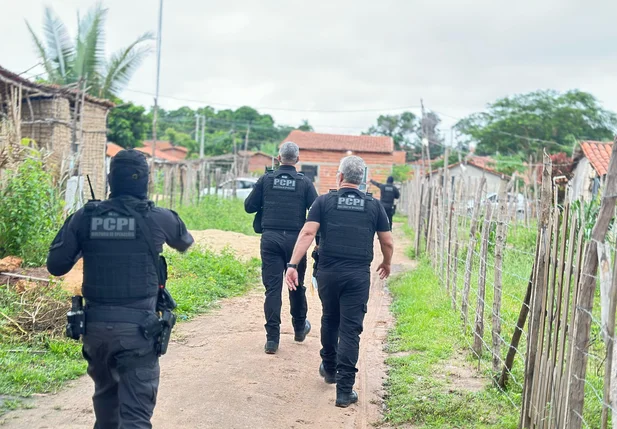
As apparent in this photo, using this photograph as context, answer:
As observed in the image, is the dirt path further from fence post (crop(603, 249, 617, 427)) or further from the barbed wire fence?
fence post (crop(603, 249, 617, 427))

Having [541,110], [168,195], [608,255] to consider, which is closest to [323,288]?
[608,255]

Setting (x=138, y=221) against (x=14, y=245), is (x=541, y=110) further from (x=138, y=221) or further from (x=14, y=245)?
(x=138, y=221)

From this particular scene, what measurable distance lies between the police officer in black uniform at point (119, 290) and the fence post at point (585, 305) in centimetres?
222

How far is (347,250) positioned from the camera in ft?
17.4

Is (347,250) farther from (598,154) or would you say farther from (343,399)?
(598,154)

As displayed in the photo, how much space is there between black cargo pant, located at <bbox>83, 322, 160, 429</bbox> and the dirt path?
1077 millimetres

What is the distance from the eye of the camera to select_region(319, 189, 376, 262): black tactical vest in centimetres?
531

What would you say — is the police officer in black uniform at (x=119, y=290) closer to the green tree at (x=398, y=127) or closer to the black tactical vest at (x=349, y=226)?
the black tactical vest at (x=349, y=226)

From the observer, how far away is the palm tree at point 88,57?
22.6m

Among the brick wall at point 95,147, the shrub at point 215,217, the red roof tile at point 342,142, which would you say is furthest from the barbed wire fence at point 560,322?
the red roof tile at point 342,142

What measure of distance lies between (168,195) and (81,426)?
19.8m

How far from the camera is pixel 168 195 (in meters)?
24.0

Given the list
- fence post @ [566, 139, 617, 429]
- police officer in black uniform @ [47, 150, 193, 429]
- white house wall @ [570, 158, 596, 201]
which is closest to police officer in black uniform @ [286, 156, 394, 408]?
police officer in black uniform @ [47, 150, 193, 429]

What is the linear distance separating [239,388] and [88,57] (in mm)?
20079
